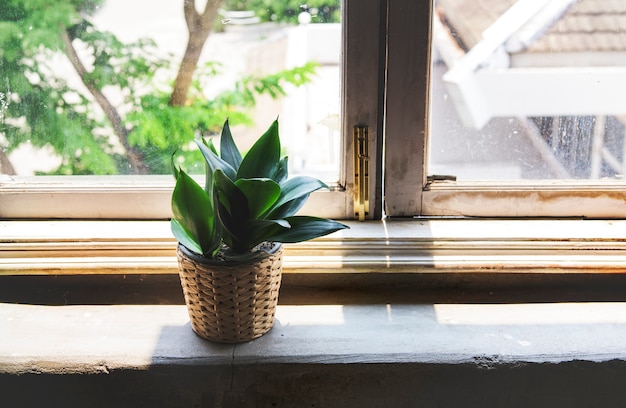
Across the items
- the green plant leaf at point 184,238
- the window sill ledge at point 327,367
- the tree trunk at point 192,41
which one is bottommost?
the window sill ledge at point 327,367

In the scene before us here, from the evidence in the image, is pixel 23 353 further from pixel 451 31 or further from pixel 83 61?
pixel 451 31

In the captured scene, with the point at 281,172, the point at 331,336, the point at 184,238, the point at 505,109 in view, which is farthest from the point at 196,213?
the point at 505,109

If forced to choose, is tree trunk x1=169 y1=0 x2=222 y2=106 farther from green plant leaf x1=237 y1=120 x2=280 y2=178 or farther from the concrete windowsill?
the concrete windowsill

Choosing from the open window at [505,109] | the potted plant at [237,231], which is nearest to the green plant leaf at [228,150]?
the potted plant at [237,231]

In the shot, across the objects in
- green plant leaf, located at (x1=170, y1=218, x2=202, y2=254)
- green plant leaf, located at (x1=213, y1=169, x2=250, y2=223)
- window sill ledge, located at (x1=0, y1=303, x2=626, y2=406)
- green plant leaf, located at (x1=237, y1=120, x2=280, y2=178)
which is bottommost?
window sill ledge, located at (x1=0, y1=303, x2=626, y2=406)

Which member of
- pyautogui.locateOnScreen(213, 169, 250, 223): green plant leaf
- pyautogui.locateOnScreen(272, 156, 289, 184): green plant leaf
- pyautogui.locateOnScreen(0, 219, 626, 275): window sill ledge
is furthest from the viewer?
pyautogui.locateOnScreen(0, 219, 626, 275): window sill ledge

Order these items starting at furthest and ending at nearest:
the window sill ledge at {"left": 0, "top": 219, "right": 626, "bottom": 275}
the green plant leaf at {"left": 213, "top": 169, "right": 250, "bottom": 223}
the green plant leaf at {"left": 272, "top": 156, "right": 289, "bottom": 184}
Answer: the window sill ledge at {"left": 0, "top": 219, "right": 626, "bottom": 275} < the green plant leaf at {"left": 272, "top": 156, "right": 289, "bottom": 184} < the green plant leaf at {"left": 213, "top": 169, "right": 250, "bottom": 223}

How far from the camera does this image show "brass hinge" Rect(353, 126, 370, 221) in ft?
4.22

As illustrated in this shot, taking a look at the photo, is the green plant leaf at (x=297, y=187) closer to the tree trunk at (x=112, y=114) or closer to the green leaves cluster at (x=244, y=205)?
the green leaves cluster at (x=244, y=205)

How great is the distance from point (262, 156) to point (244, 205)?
9 cm

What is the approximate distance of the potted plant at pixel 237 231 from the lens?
3.40 feet

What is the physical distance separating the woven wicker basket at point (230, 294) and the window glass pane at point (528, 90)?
1.44 ft

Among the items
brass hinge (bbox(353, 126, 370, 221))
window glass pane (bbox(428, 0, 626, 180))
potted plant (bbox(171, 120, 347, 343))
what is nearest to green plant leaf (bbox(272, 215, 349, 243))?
potted plant (bbox(171, 120, 347, 343))

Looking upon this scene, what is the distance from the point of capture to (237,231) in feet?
3.48
